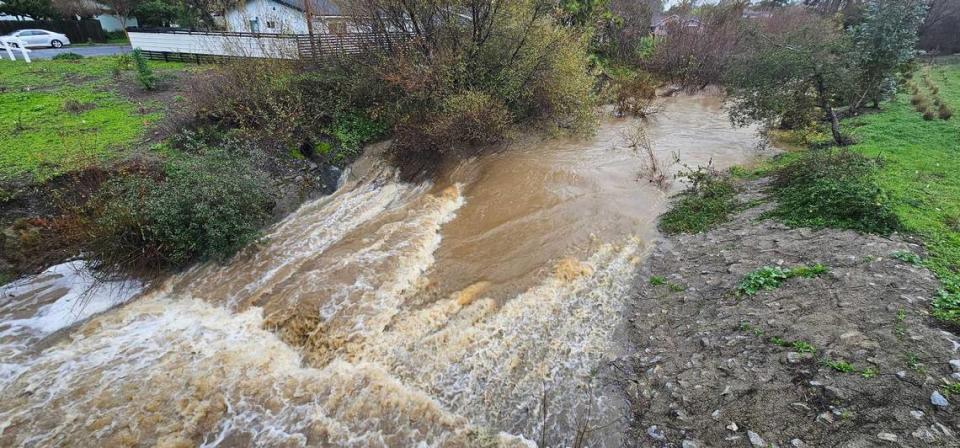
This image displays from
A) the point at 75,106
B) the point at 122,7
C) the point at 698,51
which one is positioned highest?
the point at 122,7

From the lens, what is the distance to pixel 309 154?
11.6 meters

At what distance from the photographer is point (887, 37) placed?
12438 mm

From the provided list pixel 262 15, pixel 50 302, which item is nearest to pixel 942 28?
pixel 262 15

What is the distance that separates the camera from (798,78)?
1302 cm

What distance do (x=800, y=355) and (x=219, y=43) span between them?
2119 centimetres

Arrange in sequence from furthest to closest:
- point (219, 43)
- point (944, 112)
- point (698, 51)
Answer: point (698, 51), point (219, 43), point (944, 112)

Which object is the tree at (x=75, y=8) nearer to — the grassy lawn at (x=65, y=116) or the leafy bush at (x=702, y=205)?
the grassy lawn at (x=65, y=116)

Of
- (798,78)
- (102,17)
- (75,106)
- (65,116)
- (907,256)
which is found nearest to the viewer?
(907,256)

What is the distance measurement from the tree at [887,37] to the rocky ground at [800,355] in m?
10.2

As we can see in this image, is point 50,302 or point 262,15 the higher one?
point 262,15

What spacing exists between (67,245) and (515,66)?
38.6 ft

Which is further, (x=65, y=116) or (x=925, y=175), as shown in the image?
(x=65, y=116)

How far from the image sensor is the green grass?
18.6 feet

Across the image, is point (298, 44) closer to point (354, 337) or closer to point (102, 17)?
point (354, 337)
